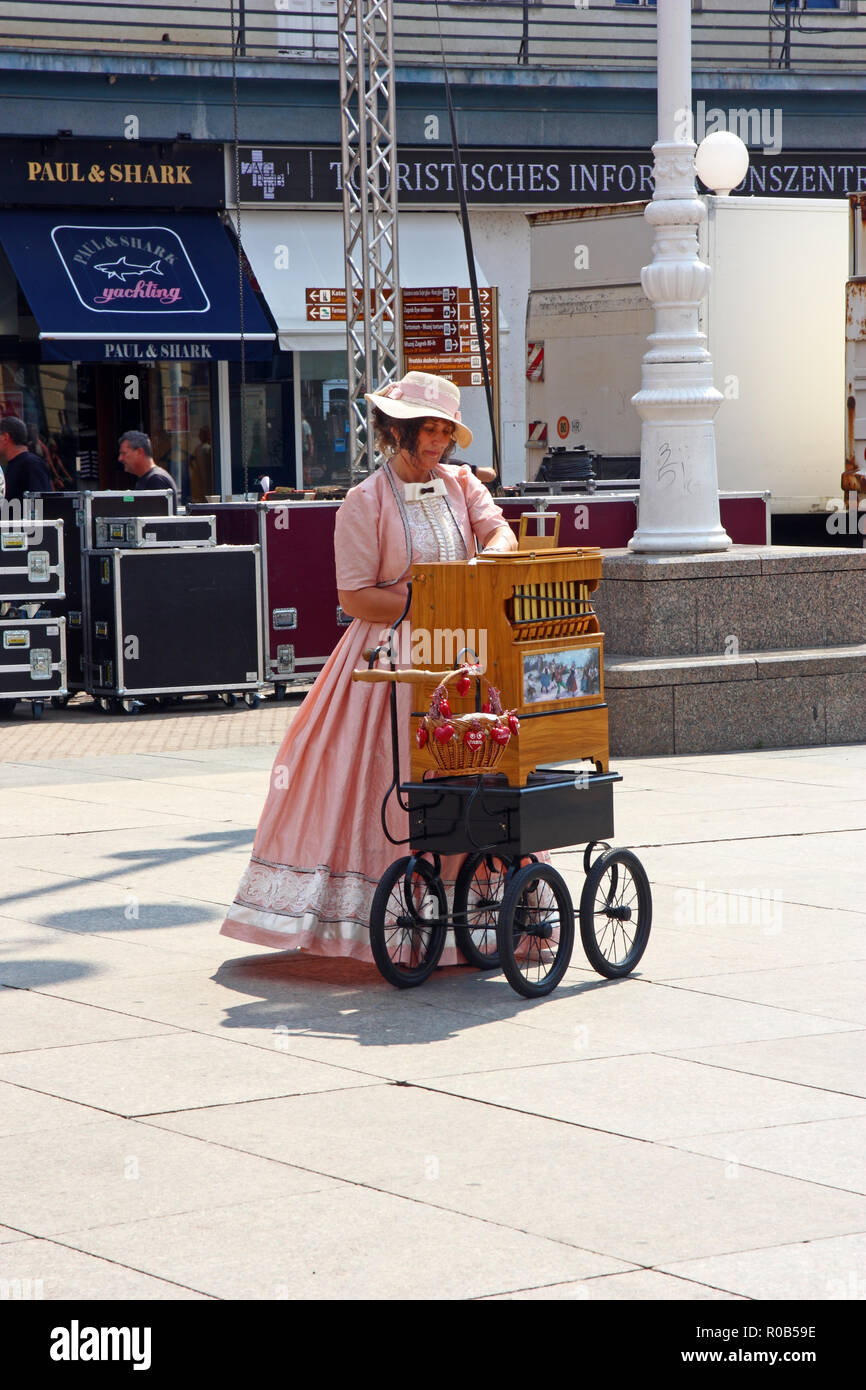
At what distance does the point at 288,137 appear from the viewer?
2147cm

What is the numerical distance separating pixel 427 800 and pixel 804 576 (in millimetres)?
6111

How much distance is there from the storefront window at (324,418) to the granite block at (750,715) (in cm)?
1144

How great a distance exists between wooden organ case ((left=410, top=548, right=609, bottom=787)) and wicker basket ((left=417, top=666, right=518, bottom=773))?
0.04 m

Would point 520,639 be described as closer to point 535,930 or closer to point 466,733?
point 466,733

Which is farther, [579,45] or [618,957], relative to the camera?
[579,45]

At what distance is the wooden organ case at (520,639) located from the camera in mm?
5961

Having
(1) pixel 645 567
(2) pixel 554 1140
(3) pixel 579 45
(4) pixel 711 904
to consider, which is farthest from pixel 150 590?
(3) pixel 579 45

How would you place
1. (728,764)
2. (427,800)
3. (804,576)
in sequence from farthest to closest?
(804,576)
(728,764)
(427,800)

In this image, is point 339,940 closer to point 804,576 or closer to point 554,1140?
point 554,1140

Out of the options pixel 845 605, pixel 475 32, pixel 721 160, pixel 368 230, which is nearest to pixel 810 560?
pixel 845 605

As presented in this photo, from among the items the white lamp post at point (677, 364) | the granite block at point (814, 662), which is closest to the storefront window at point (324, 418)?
the white lamp post at point (677, 364)

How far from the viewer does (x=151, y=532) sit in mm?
13742

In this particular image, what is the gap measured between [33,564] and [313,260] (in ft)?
29.5

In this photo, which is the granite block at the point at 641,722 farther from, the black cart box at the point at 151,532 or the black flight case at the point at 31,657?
the black flight case at the point at 31,657
